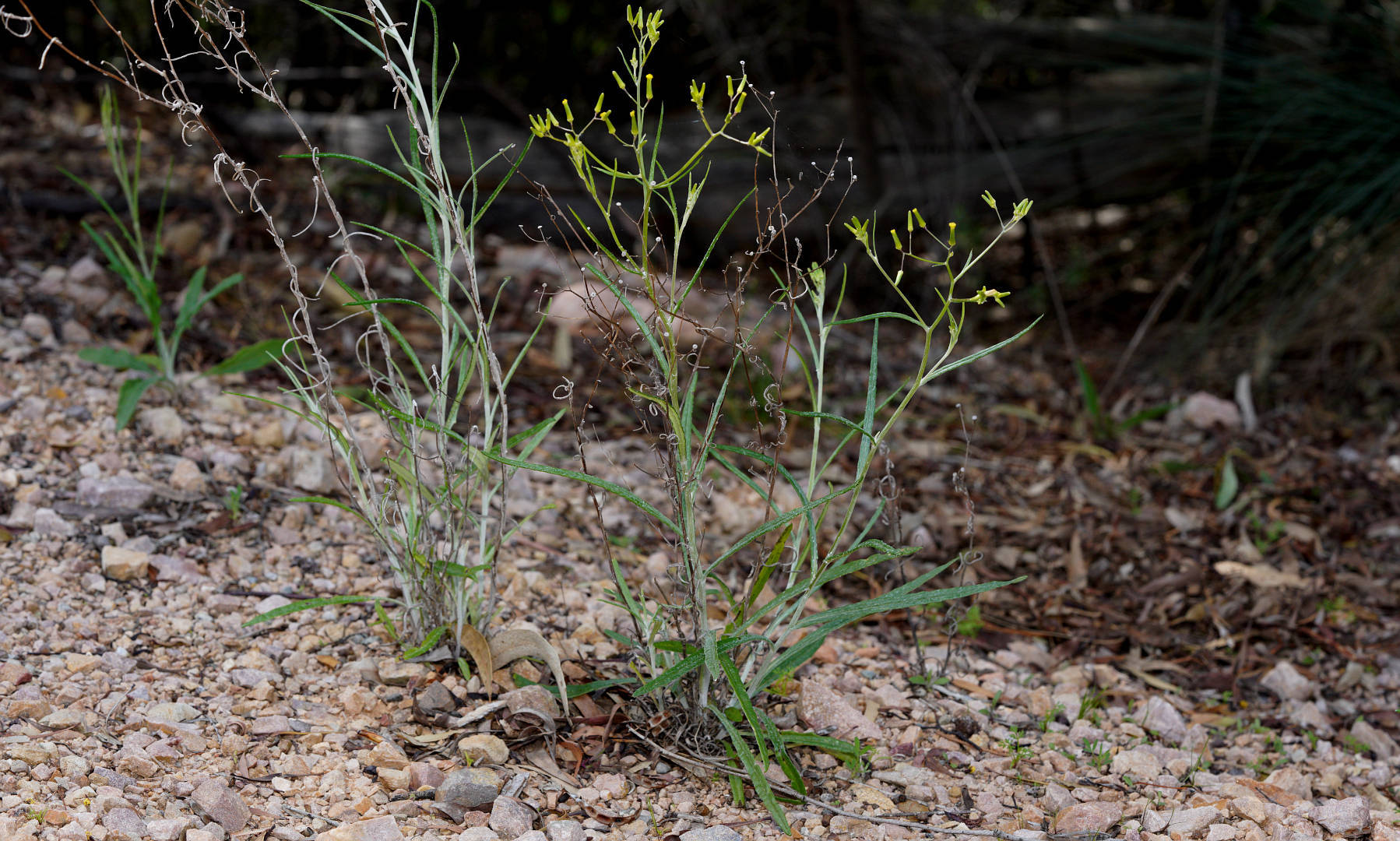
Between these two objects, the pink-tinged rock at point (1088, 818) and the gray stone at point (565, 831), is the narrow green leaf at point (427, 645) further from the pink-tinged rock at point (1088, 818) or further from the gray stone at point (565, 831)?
the pink-tinged rock at point (1088, 818)

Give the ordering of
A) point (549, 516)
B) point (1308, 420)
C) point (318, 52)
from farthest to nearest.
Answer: point (318, 52), point (1308, 420), point (549, 516)

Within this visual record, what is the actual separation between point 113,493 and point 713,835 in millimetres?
1157

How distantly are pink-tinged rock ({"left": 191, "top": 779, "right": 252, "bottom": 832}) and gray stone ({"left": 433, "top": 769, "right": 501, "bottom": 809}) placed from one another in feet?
0.67

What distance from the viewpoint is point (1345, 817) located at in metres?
1.36

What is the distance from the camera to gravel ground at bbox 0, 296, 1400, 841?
121 centimetres

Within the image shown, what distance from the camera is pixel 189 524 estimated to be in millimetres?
1746

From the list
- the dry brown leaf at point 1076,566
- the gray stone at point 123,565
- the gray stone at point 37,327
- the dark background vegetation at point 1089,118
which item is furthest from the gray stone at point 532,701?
the dark background vegetation at point 1089,118

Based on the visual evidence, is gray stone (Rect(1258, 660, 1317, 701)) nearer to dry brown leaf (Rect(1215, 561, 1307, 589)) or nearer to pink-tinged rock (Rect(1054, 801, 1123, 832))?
A: dry brown leaf (Rect(1215, 561, 1307, 589))

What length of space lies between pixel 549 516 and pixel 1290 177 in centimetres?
251

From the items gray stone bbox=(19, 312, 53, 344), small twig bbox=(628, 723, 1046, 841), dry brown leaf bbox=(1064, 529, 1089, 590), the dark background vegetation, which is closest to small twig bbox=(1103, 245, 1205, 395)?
the dark background vegetation

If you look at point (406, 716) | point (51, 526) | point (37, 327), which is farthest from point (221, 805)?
point (37, 327)

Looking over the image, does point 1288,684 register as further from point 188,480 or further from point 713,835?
point 188,480

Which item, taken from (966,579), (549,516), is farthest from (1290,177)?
(549,516)

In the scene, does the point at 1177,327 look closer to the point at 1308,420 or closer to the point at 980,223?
the point at 1308,420
